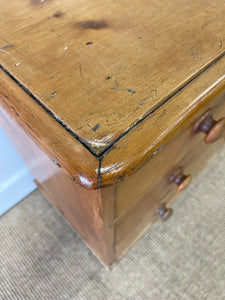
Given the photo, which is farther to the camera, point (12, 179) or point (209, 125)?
point (12, 179)

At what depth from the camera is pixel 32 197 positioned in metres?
0.94

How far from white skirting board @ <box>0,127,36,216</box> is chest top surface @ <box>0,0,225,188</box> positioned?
0.44 metres

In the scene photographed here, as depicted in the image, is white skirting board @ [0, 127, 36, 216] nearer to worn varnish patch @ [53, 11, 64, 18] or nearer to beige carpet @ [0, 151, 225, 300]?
beige carpet @ [0, 151, 225, 300]

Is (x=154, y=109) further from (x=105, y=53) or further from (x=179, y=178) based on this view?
(x=179, y=178)

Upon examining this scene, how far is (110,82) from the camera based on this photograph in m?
0.33

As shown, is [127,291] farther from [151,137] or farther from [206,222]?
[151,137]

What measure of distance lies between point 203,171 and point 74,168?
2.68 ft

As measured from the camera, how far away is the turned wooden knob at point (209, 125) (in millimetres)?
423

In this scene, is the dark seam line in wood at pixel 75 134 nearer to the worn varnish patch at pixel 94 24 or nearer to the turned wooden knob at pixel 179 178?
the worn varnish patch at pixel 94 24

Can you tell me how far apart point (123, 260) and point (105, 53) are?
2.17 feet

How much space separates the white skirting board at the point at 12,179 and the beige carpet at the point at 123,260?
3 cm

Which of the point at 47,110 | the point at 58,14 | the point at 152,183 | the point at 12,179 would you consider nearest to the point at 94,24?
the point at 58,14

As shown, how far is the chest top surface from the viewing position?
0.31 metres

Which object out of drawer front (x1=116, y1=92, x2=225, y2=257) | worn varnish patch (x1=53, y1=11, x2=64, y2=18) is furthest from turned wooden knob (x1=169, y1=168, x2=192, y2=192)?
worn varnish patch (x1=53, y1=11, x2=64, y2=18)
